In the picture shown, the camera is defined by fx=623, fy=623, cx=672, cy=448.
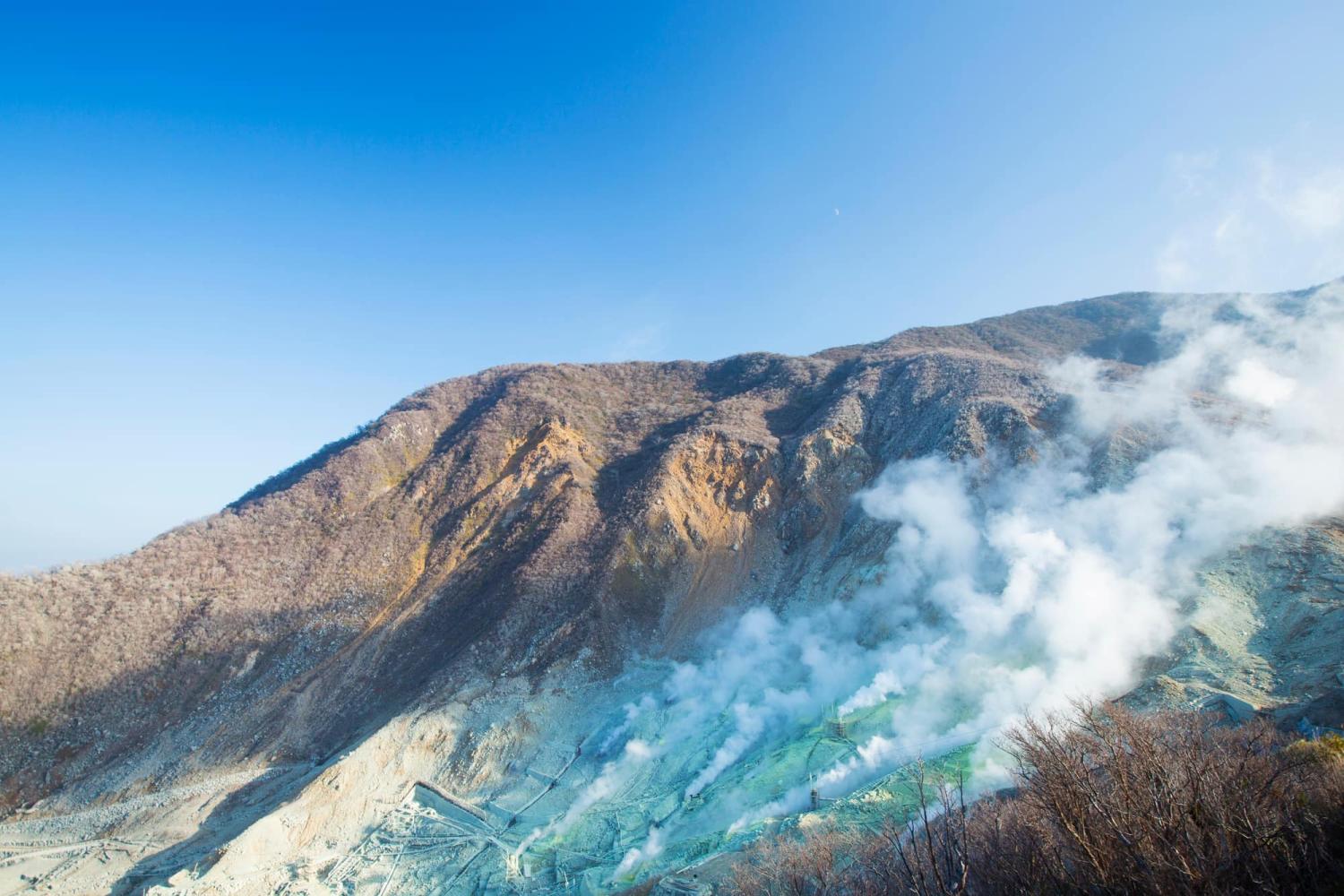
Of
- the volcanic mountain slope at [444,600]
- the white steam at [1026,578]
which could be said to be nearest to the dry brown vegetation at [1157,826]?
the white steam at [1026,578]

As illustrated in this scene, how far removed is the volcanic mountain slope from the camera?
26.3 metres

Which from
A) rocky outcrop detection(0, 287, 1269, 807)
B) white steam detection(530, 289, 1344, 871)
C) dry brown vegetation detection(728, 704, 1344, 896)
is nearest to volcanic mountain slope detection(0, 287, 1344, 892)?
rocky outcrop detection(0, 287, 1269, 807)

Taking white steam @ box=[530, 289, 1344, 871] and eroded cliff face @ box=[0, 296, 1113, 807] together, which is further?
eroded cliff face @ box=[0, 296, 1113, 807]

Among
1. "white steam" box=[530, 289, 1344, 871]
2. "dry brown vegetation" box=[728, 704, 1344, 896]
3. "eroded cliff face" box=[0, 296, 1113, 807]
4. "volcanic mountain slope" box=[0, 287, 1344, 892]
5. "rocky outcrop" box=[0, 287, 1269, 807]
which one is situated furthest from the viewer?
"eroded cliff face" box=[0, 296, 1113, 807]

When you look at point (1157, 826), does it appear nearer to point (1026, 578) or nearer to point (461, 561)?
point (1026, 578)

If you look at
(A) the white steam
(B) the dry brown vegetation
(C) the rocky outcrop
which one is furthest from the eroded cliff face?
(B) the dry brown vegetation

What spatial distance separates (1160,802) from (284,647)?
135 ft

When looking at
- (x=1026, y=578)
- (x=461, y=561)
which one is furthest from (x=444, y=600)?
(x=1026, y=578)

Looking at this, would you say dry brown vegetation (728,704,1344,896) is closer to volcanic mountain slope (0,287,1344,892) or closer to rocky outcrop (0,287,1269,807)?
volcanic mountain slope (0,287,1344,892)

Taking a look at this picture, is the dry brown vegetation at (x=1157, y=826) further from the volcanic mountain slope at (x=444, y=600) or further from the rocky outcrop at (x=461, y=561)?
the rocky outcrop at (x=461, y=561)

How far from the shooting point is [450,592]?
39.4 meters

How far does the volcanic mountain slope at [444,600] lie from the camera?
26.3 meters

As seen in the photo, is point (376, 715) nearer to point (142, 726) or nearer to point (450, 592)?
point (450, 592)

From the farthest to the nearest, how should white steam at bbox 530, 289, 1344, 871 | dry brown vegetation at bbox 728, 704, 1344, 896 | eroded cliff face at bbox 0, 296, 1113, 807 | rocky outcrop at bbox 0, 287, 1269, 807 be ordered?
eroded cliff face at bbox 0, 296, 1113, 807, rocky outcrop at bbox 0, 287, 1269, 807, white steam at bbox 530, 289, 1344, 871, dry brown vegetation at bbox 728, 704, 1344, 896
